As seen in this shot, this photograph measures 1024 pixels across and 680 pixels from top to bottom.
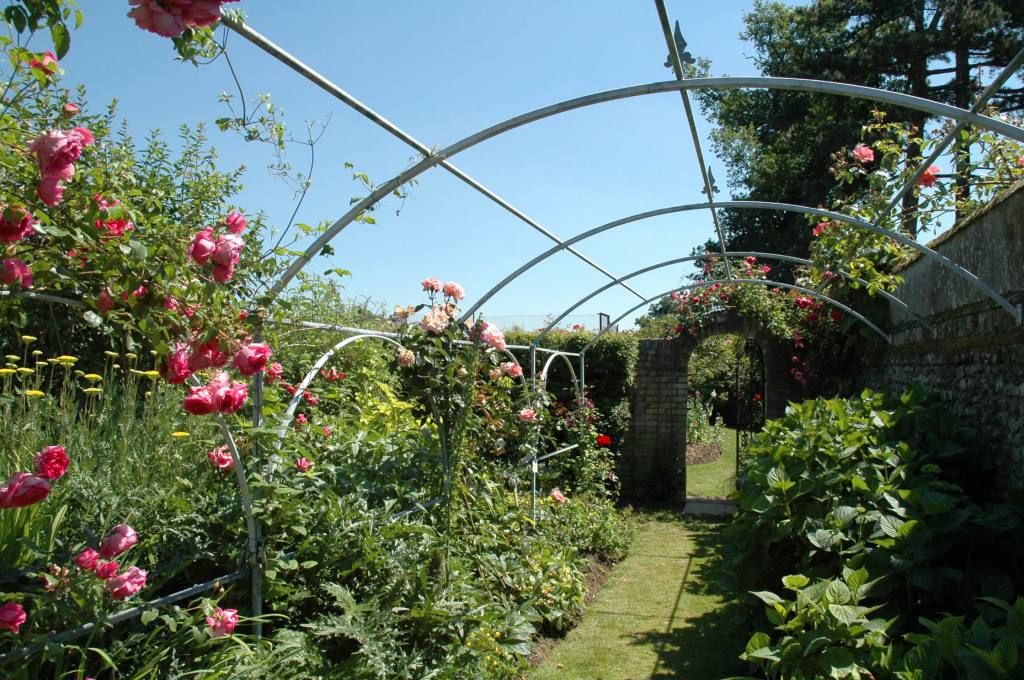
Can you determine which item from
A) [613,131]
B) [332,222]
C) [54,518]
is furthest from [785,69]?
[54,518]

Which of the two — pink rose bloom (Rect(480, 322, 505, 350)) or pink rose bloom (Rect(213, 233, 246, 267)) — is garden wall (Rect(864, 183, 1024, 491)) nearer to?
pink rose bloom (Rect(480, 322, 505, 350))

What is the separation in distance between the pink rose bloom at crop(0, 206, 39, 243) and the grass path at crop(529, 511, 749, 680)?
3289 millimetres

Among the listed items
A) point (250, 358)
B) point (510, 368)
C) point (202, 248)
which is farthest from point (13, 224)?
point (510, 368)

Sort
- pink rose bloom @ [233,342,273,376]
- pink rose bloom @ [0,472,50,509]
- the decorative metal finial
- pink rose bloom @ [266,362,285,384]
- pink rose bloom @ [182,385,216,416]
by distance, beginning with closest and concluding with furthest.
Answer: pink rose bloom @ [0,472,50,509] < pink rose bloom @ [182,385,216,416] < pink rose bloom @ [233,342,273,376] < the decorative metal finial < pink rose bloom @ [266,362,285,384]

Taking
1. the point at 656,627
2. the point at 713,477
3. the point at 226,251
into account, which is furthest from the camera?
the point at 713,477

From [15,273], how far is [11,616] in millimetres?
868

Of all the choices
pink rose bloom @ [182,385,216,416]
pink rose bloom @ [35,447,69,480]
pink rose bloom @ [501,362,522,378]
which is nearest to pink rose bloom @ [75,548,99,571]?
pink rose bloom @ [35,447,69,480]

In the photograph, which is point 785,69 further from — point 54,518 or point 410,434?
point 54,518

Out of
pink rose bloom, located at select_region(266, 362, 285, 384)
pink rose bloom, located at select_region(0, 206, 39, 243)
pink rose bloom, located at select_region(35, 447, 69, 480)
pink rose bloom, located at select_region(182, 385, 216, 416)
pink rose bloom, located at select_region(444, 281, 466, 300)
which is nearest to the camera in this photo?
pink rose bloom, located at select_region(0, 206, 39, 243)

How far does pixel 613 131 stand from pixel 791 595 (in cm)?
264

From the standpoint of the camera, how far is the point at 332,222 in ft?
8.77

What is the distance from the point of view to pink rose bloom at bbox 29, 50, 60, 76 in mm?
1560

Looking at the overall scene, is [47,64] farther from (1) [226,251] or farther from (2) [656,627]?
(2) [656,627]

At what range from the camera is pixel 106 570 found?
1970 millimetres
